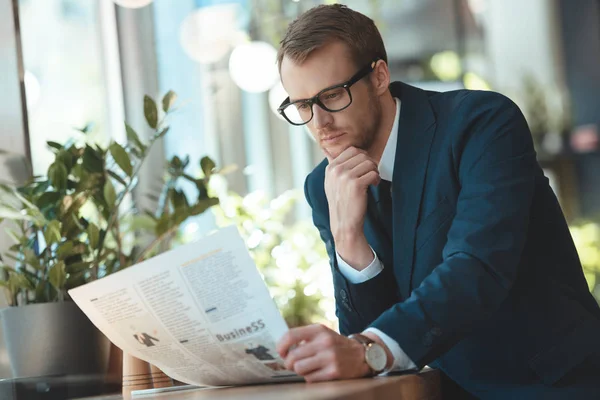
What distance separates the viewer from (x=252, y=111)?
473 cm

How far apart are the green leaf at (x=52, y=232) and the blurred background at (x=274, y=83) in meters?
1.18

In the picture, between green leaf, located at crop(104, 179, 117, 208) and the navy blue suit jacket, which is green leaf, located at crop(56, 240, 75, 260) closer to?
green leaf, located at crop(104, 179, 117, 208)

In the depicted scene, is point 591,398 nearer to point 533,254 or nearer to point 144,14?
point 533,254

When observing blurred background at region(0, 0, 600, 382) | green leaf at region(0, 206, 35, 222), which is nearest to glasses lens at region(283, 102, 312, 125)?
green leaf at region(0, 206, 35, 222)

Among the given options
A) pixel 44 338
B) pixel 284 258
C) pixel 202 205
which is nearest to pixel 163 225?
pixel 202 205

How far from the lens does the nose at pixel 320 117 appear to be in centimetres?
161

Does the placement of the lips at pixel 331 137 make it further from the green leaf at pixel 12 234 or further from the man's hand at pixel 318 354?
the green leaf at pixel 12 234

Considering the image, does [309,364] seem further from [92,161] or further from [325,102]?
[92,161]

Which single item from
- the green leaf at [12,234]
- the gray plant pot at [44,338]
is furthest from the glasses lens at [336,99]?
the green leaf at [12,234]

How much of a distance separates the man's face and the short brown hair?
14mm

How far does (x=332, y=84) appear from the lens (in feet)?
5.31

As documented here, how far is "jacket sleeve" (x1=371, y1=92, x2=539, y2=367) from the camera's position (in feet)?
3.88

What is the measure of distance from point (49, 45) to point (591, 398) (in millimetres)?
2388

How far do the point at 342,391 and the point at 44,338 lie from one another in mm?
1227
